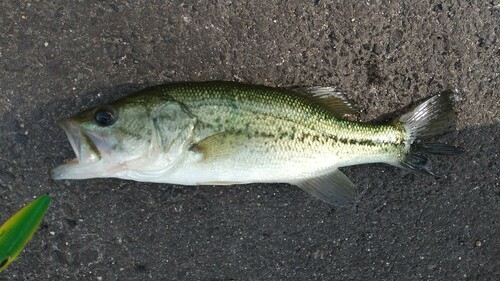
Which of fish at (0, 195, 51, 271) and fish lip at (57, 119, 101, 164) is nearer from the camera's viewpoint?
fish at (0, 195, 51, 271)

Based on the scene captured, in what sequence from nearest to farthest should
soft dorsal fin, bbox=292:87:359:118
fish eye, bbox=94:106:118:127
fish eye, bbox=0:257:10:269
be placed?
1. fish eye, bbox=0:257:10:269
2. fish eye, bbox=94:106:118:127
3. soft dorsal fin, bbox=292:87:359:118

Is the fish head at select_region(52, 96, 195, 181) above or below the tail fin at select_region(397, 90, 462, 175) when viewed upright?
above

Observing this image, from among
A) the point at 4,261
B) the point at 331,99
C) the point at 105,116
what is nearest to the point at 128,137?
the point at 105,116

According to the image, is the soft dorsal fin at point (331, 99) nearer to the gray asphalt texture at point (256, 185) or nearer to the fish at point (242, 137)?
the fish at point (242, 137)

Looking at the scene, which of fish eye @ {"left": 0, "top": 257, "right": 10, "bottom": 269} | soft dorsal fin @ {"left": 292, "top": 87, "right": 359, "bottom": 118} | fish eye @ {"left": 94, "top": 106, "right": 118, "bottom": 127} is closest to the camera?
fish eye @ {"left": 0, "top": 257, "right": 10, "bottom": 269}

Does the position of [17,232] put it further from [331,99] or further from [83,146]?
[331,99]

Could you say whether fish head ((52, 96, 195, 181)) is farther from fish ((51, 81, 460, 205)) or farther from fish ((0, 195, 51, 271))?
fish ((0, 195, 51, 271))

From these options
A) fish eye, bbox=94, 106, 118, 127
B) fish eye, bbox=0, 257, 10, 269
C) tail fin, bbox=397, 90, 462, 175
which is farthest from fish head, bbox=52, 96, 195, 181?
tail fin, bbox=397, 90, 462, 175
